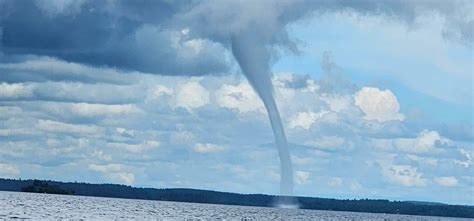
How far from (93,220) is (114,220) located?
7.16m

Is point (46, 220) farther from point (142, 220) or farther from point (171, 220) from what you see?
point (171, 220)

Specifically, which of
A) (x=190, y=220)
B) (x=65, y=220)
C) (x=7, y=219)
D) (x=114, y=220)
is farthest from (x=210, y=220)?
(x=7, y=219)

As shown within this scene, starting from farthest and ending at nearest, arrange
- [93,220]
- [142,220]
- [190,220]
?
[190,220] → [142,220] → [93,220]

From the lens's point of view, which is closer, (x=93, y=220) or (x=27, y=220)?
(x=27, y=220)

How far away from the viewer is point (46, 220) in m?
142

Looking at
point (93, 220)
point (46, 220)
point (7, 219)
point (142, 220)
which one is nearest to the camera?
point (7, 219)

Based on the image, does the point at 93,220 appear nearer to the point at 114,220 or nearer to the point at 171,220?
the point at 114,220

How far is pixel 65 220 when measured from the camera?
147 meters

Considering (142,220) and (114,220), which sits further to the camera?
(142,220)

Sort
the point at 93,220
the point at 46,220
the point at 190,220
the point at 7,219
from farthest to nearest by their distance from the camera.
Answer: the point at 190,220, the point at 93,220, the point at 46,220, the point at 7,219

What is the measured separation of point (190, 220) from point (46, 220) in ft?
177

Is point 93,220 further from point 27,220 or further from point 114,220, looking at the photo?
point 27,220

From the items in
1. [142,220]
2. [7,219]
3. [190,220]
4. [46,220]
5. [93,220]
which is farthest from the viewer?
[190,220]

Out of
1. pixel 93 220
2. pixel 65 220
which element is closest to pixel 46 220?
pixel 65 220
